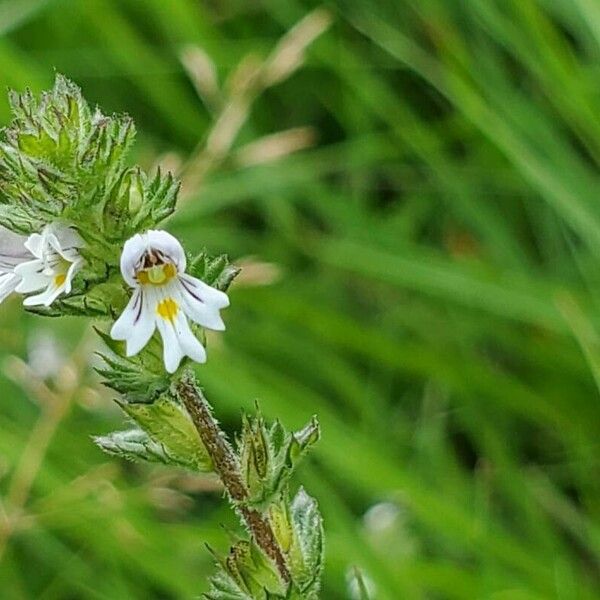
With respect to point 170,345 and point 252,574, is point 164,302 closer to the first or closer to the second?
point 170,345

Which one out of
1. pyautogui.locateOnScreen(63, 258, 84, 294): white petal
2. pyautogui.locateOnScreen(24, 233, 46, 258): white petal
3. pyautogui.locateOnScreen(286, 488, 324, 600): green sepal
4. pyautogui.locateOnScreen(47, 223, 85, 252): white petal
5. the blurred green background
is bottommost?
pyautogui.locateOnScreen(286, 488, 324, 600): green sepal

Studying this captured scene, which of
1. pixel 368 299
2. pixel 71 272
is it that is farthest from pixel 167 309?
pixel 368 299

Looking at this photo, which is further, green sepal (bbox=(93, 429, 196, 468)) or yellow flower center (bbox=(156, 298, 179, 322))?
green sepal (bbox=(93, 429, 196, 468))

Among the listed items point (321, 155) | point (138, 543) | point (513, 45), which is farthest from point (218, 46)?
point (138, 543)

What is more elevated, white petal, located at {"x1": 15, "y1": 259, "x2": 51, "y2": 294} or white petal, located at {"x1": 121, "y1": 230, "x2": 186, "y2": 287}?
white petal, located at {"x1": 121, "y1": 230, "x2": 186, "y2": 287}

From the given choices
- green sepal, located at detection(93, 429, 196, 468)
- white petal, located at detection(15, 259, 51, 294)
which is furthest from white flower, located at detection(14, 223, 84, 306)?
green sepal, located at detection(93, 429, 196, 468)

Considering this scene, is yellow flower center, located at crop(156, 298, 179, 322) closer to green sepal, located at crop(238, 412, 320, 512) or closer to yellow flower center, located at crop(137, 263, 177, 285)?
yellow flower center, located at crop(137, 263, 177, 285)

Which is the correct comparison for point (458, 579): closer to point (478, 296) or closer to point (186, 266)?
point (478, 296)

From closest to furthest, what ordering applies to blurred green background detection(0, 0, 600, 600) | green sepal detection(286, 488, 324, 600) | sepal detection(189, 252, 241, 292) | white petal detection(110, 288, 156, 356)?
white petal detection(110, 288, 156, 356) → sepal detection(189, 252, 241, 292) → green sepal detection(286, 488, 324, 600) → blurred green background detection(0, 0, 600, 600)

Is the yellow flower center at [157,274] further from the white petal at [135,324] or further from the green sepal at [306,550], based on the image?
the green sepal at [306,550]
